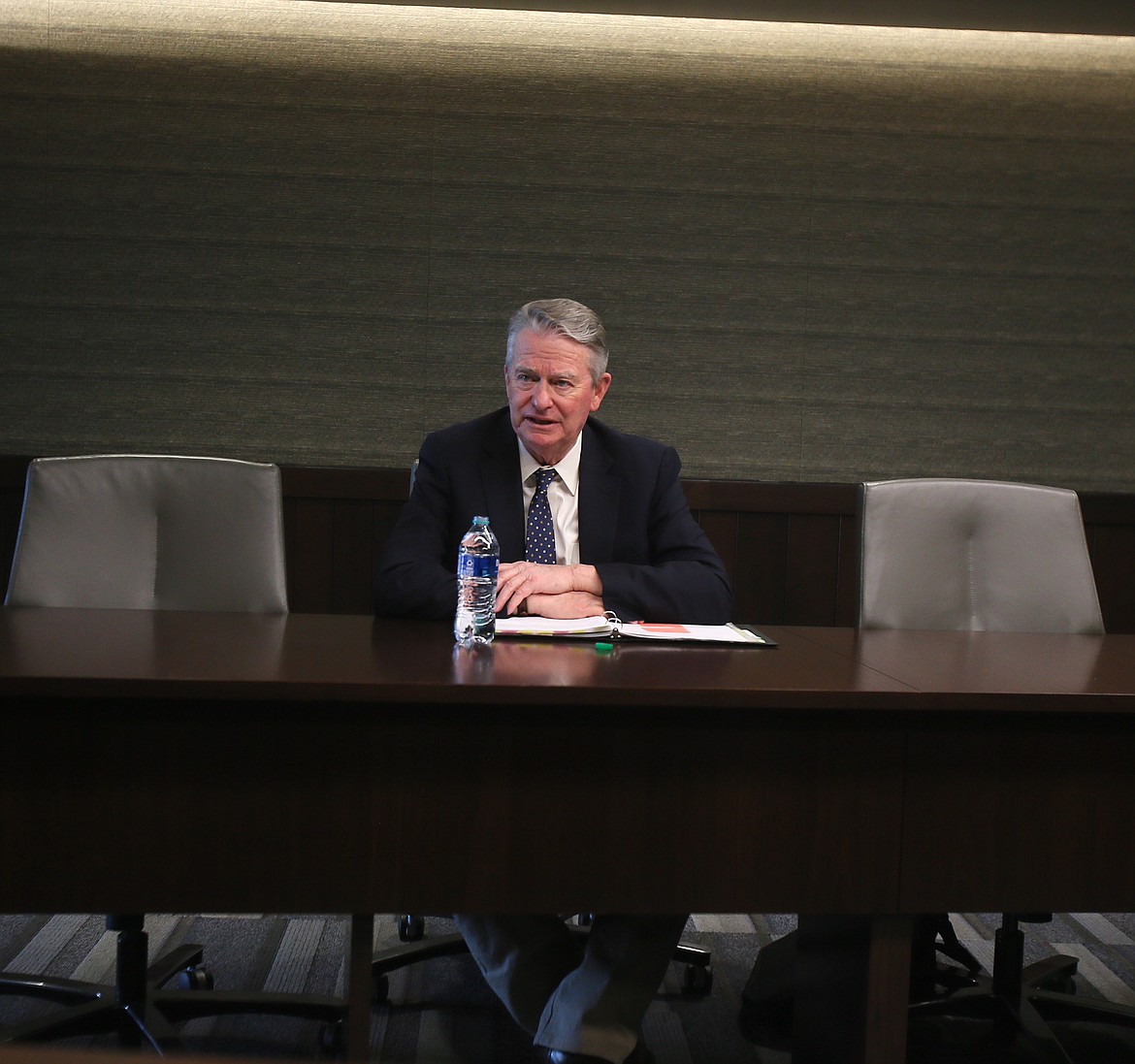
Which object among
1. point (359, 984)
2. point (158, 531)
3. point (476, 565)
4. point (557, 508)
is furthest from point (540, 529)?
point (359, 984)

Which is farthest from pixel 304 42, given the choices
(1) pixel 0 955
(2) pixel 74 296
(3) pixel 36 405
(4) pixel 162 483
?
(1) pixel 0 955

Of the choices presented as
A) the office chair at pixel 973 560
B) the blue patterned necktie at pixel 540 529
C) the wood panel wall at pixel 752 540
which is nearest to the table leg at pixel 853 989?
the office chair at pixel 973 560

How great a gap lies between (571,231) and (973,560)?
169 cm

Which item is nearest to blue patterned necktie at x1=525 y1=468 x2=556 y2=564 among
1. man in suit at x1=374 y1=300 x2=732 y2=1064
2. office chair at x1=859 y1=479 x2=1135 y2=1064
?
man in suit at x1=374 y1=300 x2=732 y2=1064

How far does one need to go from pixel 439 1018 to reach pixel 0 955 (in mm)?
948

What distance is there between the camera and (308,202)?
3.34 metres

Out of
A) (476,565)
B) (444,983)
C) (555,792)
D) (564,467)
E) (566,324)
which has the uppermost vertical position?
(566,324)

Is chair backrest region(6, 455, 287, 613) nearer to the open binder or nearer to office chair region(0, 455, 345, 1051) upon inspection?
office chair region(0, 455, 345, 1051)

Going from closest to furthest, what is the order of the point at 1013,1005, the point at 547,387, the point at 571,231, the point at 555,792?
1. the point at 555,792
2. the point at 1013,1005
3. the point at 547,387
4. the point at 571,231

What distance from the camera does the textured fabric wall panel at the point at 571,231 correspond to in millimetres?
3293

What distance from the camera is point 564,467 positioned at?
234 cm

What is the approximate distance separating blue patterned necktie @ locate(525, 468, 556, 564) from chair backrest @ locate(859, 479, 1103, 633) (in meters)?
0.64

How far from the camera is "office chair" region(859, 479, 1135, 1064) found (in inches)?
88.8

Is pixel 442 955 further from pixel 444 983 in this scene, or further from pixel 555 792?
pixel 555 792
